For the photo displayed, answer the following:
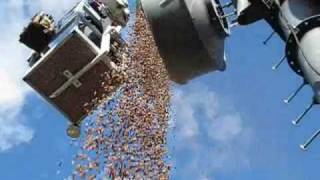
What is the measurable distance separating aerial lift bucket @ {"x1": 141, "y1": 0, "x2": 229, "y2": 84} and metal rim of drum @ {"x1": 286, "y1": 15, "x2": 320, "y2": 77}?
94 cm

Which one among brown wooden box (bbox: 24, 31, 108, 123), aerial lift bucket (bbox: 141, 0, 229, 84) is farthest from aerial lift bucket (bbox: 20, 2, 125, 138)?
aerial lift bucket (bbox: 141, 0, 229, 84)

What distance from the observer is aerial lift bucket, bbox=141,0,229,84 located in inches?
218

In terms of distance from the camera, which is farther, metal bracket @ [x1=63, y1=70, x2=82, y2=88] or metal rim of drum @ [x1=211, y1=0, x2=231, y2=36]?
metal bracket @ [x1=63, y1=70, x2=82, y2=88]

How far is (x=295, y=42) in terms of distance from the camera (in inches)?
186

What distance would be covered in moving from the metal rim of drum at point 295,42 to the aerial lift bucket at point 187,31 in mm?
942

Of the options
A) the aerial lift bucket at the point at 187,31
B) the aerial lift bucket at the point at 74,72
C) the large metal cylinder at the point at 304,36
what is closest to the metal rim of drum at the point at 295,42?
the large metal cylinder at the point at 304,36

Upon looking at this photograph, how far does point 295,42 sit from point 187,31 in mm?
1107

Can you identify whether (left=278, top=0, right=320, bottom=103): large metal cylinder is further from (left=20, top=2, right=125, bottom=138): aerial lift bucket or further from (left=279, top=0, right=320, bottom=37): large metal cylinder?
(left=20, top=2, right=125, bottom=138): aerial lift bucket

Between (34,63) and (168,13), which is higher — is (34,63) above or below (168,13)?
below

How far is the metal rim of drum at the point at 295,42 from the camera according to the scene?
4621 mm

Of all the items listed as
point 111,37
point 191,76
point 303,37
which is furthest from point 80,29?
point 303,37

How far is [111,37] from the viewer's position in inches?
332

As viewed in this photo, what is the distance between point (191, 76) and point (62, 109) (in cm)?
244

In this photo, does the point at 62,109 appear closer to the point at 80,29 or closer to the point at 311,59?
the point at 80,29
